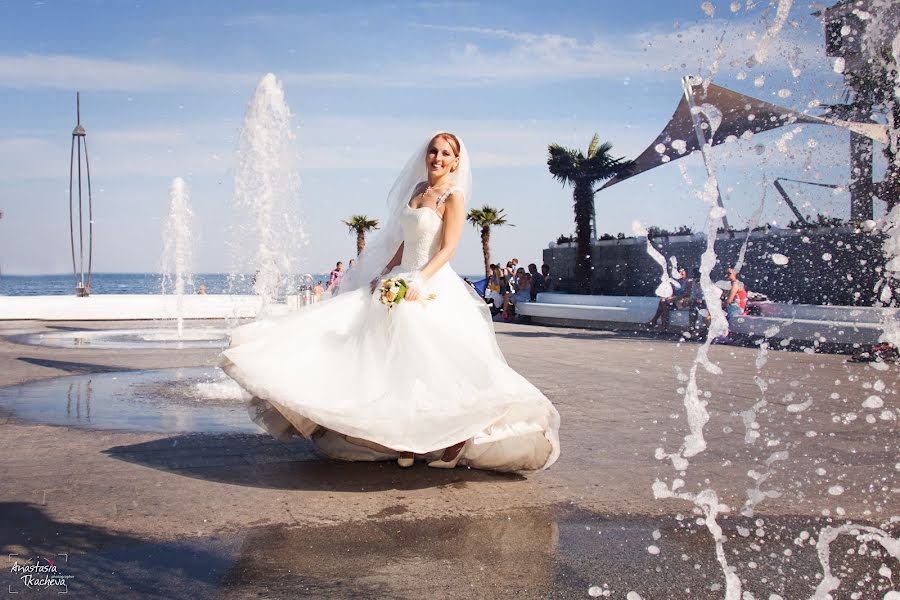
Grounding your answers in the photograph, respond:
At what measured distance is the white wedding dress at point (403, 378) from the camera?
466 centimetres

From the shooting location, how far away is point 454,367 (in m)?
4.93

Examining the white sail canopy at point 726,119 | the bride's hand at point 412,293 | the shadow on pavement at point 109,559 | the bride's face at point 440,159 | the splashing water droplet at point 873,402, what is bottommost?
the splashing water droplet at point 873,402

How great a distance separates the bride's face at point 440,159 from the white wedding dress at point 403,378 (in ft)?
0.98

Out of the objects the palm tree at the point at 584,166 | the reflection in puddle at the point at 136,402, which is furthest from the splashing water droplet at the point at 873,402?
the palm tree at the point at 584,166

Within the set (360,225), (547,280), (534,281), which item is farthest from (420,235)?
(360,225)

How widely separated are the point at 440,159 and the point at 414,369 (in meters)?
1.51

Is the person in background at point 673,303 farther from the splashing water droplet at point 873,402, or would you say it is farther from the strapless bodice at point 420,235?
the strapless bodice at point 420,235

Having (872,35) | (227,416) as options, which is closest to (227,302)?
(227,416)

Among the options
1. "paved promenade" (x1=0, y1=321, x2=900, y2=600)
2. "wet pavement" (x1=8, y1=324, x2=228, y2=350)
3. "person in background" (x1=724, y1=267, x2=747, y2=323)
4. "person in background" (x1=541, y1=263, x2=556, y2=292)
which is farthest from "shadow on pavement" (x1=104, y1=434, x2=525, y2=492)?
"person in background" (x1=541, y1=263, x2=556, y2=292)

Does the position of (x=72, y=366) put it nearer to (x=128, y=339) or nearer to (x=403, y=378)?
(x=128, y=339)

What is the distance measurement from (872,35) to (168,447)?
5.34 meters

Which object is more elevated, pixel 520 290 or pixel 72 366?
pixel 520 290

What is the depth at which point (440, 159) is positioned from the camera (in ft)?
18.0

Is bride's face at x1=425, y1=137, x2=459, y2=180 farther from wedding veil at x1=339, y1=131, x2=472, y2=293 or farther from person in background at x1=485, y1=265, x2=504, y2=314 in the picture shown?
person in background at x1=485, y1=265, x2=504, y2=314
